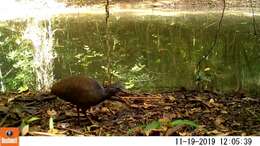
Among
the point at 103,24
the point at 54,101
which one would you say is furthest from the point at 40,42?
the point at 54,101

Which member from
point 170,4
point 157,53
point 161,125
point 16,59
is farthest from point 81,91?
point 170,4

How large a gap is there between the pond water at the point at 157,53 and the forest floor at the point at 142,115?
631mm

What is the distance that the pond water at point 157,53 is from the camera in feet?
14.4

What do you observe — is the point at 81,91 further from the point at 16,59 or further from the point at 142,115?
the point at 16,59

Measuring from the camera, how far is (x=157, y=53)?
6.06 m

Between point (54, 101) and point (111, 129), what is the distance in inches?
23.2

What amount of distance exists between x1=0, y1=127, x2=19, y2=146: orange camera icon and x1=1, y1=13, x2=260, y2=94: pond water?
1.64 meters

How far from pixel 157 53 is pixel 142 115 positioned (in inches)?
142

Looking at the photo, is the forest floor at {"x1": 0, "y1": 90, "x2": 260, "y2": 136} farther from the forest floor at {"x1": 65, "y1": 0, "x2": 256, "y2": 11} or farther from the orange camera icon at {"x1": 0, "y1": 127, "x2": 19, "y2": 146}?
the forest floor at {"x1": 65, "y1": 0, "x2": 256, "y2": 11}

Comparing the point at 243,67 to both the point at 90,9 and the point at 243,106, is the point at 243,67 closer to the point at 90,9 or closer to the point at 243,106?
the point at 243,106

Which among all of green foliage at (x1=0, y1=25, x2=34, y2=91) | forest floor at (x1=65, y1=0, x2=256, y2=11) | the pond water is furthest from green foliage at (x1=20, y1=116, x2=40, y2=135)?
forest floor at (x1=65, y1=0, x2=256, y2=11)

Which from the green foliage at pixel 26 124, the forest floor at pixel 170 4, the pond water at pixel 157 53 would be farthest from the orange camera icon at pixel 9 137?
the forest floor at pixel 170 4

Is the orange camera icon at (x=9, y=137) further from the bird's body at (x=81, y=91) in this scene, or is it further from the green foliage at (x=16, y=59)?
the green foliage at (x=16, y=59)

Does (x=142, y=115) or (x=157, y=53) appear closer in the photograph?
(x=142, y=115)
